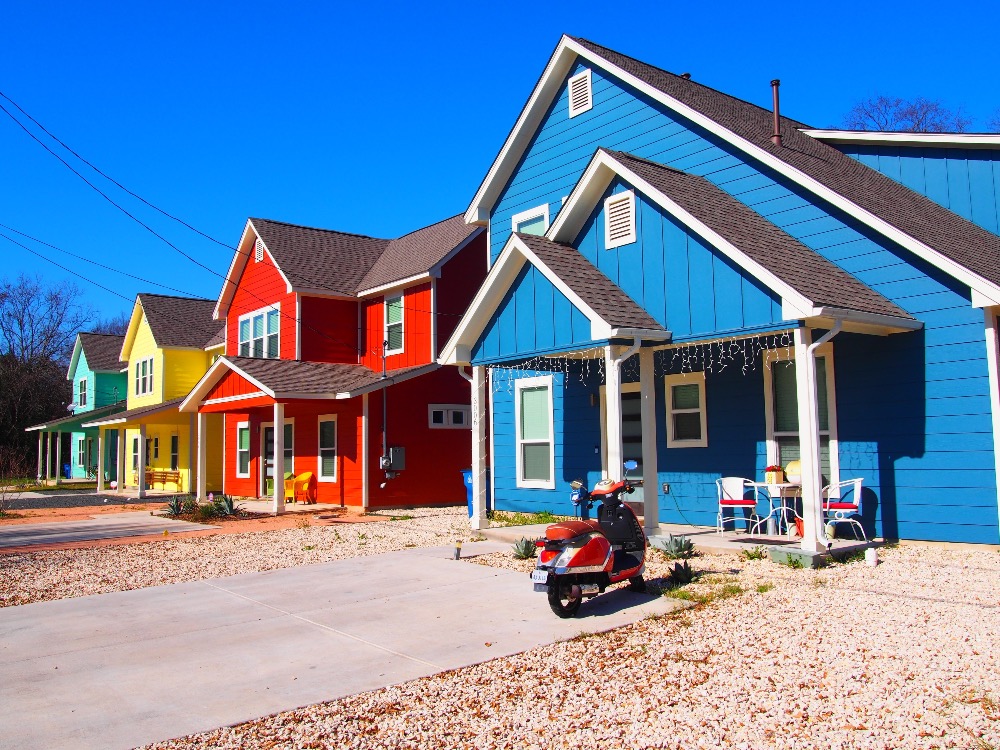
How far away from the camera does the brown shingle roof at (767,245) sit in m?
9.72

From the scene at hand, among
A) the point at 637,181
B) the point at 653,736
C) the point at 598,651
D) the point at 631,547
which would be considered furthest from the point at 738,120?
the point at 653,736

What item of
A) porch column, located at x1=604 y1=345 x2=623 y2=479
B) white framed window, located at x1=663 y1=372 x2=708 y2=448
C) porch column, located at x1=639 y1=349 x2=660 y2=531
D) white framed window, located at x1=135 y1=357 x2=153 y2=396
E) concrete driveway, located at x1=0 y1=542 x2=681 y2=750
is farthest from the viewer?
white framed window, located at x1=135 y1=357 x2=153 y2=396

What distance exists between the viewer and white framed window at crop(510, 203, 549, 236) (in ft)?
53.5

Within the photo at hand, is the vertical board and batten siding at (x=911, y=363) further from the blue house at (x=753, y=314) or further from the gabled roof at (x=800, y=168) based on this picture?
the gabled roof at (x=800, y=168)

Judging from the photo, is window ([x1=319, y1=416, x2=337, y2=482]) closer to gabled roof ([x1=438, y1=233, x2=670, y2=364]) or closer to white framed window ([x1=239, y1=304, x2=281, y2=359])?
white framed window ([x1=239, y1=304, x2=281, y2=359])

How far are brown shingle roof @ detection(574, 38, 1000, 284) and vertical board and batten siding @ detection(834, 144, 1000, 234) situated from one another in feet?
0.56

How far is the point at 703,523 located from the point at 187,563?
7529mm

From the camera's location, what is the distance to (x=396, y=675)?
6.03 m

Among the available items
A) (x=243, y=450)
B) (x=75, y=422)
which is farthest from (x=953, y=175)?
(x=75, y=422)

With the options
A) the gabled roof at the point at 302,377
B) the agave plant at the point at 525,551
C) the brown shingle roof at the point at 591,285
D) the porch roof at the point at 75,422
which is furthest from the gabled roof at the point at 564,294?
the porch roof at the point at 75,422

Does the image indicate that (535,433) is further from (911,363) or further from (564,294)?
(911,363)

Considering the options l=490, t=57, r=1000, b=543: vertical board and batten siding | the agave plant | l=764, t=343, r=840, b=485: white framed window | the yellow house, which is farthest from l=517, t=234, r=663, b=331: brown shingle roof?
the yellow house

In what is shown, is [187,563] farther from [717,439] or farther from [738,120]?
[738,120]

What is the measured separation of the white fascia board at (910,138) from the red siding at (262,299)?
538 inches
